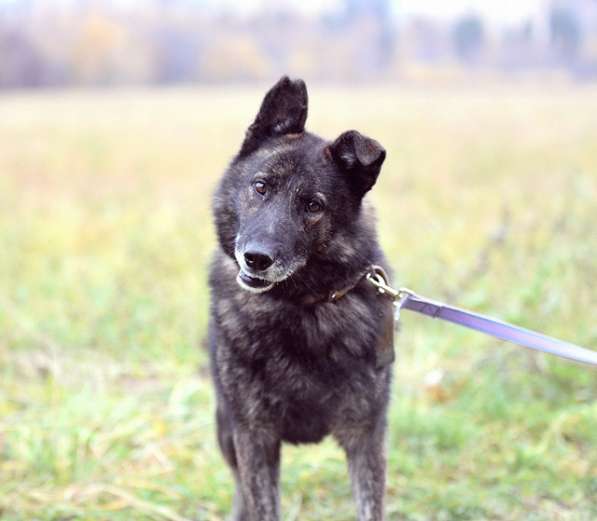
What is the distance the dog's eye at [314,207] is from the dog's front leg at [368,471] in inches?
33.4

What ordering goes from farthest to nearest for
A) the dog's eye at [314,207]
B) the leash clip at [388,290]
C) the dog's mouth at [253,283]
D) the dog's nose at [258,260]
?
the leash clip at [388,290]
the dog's eye at [314,207]
the dog's mouth at [253,283]
the dog's nose at [258,260]

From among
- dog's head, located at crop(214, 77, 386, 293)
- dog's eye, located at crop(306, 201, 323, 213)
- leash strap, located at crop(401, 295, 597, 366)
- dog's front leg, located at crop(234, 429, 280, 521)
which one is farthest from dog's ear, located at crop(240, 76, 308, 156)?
dog's front leg, located at crop(234, 429, 280, 521)

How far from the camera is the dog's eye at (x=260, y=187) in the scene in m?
2.79

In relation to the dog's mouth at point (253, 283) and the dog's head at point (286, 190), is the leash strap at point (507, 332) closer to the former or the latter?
the dog's head at point (286, 190)

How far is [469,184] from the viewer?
1059 centimetres

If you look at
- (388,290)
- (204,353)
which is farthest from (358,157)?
(204,353)

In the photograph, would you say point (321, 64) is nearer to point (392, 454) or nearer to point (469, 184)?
point (469, 184)

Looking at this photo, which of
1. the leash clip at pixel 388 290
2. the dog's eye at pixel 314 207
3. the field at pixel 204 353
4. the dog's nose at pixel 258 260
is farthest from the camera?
the field at pixel 204 353

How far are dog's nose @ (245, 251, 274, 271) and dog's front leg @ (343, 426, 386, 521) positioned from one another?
775mm

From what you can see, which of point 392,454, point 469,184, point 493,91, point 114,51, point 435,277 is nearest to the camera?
point 392,454

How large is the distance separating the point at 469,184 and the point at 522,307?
5335 mm

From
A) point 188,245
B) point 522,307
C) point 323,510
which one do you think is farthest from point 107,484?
point 188,245

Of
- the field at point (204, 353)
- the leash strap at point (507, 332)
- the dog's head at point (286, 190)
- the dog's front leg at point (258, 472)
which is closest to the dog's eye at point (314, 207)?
the dog's head at point (286, 190)

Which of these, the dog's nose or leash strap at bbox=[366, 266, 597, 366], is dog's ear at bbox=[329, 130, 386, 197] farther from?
the dog's nose
